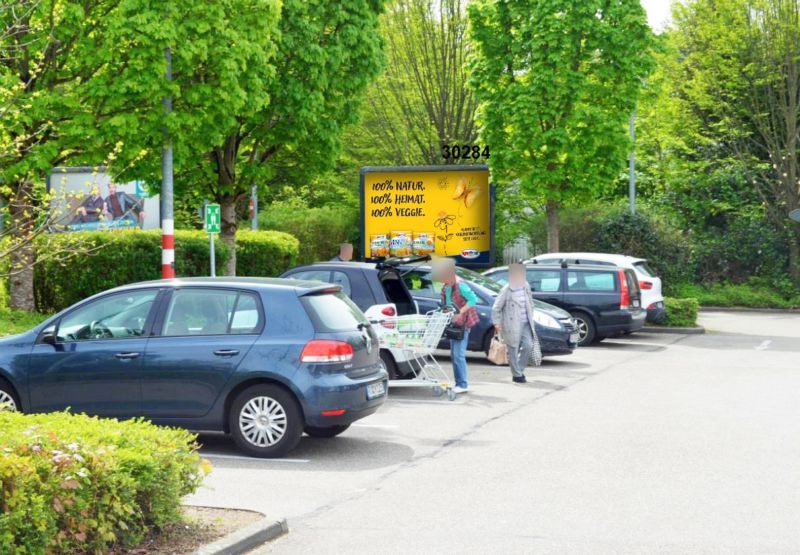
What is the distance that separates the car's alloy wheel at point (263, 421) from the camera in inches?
391

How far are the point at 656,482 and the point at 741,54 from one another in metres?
29.7

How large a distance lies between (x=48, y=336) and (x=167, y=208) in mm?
7656

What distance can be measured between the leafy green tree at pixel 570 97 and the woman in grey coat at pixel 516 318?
46.9 ft

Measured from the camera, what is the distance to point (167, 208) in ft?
59.1

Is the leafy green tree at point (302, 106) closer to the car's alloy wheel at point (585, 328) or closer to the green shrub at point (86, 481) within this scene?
the car's alloy wheel at point (585, 328)

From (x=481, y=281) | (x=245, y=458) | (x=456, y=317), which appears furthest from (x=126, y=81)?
(x=245, y=458)

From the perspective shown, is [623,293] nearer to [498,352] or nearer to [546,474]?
[498,352]

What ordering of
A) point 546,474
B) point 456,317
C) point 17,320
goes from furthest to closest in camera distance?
point 17,320 < point 456,317 < point 546,474

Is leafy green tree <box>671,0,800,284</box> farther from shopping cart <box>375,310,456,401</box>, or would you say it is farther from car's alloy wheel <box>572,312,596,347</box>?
shopping cart <box>375,310,456,401</box>

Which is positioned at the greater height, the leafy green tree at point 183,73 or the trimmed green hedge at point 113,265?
the leafy green tree at point 183,73

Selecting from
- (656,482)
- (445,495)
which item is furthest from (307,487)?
(656,482)

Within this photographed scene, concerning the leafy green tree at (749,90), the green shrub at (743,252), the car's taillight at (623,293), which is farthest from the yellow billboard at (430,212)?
the leafy green tree at (749,90)

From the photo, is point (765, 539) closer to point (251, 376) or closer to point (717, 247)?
point (251, 376)

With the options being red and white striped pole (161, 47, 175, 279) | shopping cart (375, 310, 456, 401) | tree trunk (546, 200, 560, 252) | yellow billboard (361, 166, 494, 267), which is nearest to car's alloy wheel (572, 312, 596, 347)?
→ yellow billboard (361, 166, 494, 267)
